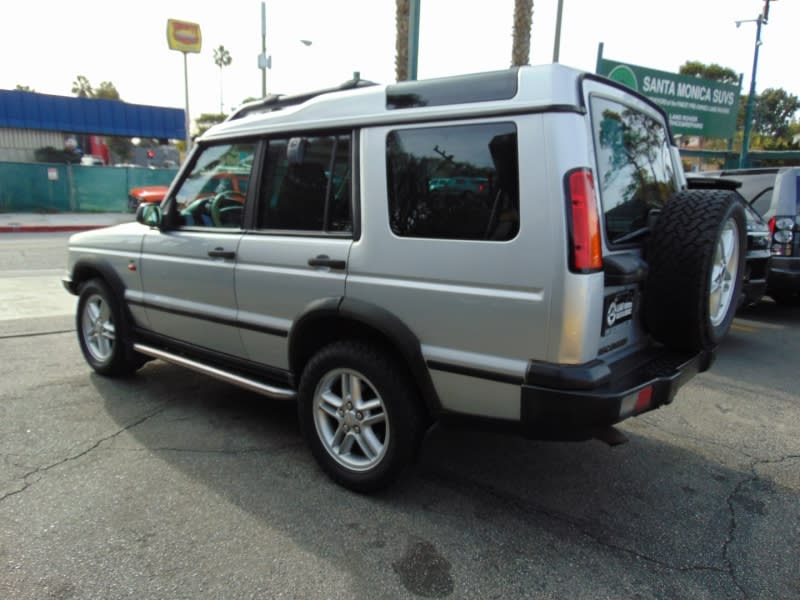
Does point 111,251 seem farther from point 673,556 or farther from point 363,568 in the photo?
point 673,556

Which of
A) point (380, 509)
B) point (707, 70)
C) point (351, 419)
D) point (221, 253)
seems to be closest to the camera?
point (380, 509)

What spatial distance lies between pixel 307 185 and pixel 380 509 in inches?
69.3

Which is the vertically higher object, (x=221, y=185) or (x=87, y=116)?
(x=87, y=116)

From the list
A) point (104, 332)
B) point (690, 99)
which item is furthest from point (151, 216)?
point (690, 99)

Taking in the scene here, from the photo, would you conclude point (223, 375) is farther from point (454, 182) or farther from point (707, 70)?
point (707, 70)

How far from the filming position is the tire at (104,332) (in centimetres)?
444

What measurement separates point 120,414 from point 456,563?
266 cm

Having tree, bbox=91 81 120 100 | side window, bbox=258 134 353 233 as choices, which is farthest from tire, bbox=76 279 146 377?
tree, bbox=91 81 120 100

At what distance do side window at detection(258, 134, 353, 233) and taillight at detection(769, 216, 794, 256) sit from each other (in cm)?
585

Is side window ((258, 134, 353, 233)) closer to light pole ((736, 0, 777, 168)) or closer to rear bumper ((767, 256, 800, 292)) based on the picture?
rear bumper ((767, 256, 800, 292))

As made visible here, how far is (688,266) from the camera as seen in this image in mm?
2580

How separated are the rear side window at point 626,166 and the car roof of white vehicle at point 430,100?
0.13 m

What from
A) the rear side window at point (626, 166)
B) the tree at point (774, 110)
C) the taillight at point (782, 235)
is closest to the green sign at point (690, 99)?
the taillight at point (782, 235)

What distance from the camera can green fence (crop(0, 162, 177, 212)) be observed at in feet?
67.3
